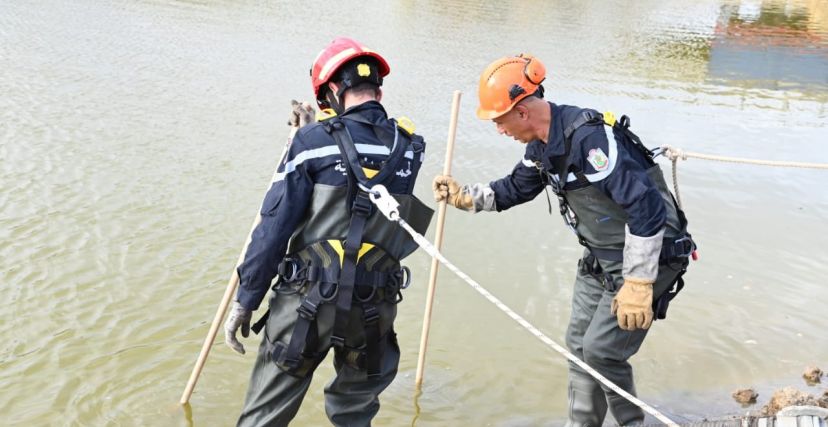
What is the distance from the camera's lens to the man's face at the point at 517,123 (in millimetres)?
3857

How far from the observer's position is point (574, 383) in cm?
440

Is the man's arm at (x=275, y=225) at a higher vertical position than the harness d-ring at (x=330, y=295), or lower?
higher

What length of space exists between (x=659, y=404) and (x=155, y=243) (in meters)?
4.62

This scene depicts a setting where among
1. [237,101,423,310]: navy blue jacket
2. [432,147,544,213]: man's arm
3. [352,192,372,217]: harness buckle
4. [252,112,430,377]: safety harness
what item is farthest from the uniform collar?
[352,192,372,217]: harness buckle

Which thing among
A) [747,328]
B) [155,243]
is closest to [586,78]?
[747,328]

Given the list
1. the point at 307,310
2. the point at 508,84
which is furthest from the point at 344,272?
the point at 508,84

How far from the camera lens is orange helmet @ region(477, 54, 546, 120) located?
149 inches

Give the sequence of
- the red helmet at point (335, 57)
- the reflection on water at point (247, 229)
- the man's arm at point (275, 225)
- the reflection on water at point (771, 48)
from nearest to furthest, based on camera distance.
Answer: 1. the man's arm at point (275, 225)
2. the red helmet at point (335, 57)
3. the reflection on water at point (247, 229)
4. the reflection on water at point (771, 48)

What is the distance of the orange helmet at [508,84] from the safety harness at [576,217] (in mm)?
291

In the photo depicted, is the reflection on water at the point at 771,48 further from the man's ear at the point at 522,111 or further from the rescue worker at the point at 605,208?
the man's ear at the point at 522,111

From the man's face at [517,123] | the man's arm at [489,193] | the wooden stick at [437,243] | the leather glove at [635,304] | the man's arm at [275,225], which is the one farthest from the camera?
the wooden stick at [437,243]

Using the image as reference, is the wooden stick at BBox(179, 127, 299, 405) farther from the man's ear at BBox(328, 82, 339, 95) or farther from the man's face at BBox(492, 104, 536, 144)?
the man's face at BBox(492, 104, 536, 144)

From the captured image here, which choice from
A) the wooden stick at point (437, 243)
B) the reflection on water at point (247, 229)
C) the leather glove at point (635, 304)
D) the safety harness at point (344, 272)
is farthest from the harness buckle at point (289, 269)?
the reflection on water at point (247, 229)

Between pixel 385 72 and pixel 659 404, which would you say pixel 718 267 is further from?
pixel 385 72
